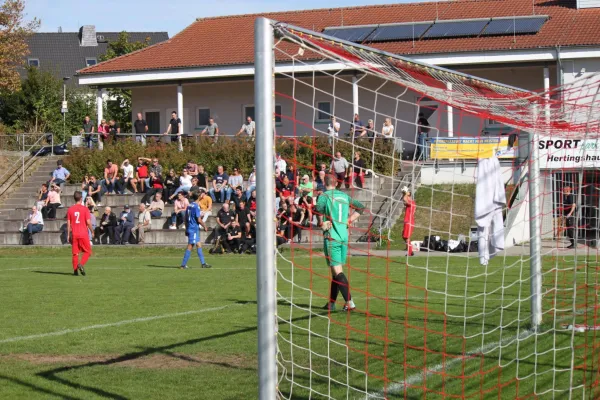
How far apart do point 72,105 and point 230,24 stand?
1778 centimetres

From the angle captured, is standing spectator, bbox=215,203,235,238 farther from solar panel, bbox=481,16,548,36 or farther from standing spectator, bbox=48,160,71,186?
solar panel, bbox=481,16,548,36

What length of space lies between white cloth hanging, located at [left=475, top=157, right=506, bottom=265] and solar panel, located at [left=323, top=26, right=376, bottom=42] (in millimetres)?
29167

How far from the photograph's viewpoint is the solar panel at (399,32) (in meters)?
37.0

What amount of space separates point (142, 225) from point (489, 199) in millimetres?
20649

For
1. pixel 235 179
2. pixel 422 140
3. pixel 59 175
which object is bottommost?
pixel 235 179

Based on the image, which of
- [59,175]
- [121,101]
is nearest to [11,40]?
[121,101]

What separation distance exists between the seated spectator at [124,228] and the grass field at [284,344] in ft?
38.2

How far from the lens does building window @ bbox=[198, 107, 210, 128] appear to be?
42.3 metres

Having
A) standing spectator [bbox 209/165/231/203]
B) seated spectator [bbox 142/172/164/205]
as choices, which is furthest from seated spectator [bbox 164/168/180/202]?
standing spectator [bbox 209/165/231/203]

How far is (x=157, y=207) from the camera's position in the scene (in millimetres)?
29000

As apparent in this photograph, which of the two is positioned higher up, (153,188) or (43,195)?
(153,188)

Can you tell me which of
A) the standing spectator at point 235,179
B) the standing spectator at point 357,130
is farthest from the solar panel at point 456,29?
the standing spectator at point 357,130

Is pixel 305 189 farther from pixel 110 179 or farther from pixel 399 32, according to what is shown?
pixel 399 32

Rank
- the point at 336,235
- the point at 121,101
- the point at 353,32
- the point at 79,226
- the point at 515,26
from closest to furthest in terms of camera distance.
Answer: the point at 336,235 < the point at 79,226 < the point at 515,26 < the point at 353,32 < the point at 121,101
